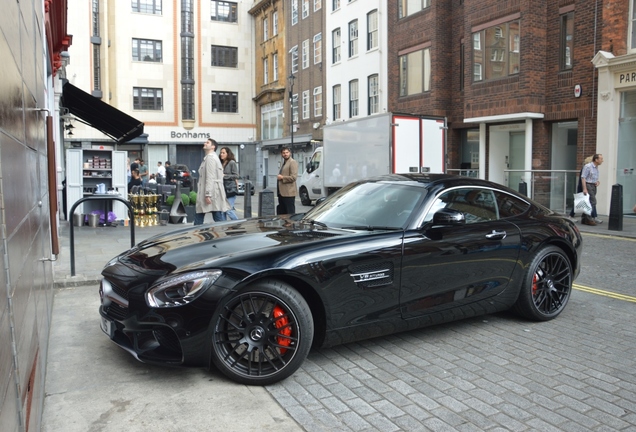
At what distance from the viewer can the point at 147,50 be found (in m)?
44.7

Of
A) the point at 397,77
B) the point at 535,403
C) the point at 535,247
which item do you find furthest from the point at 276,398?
the point at 397,77

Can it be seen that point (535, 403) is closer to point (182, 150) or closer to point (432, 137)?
point (432, 137)

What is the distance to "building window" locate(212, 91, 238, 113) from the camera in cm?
4759

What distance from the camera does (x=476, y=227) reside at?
204 inches

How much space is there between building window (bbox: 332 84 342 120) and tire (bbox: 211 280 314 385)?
94.8ft

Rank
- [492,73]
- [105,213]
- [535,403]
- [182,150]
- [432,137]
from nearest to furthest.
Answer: [535,403] → [105,213] → [432,137] → [492,73] → [182,150]

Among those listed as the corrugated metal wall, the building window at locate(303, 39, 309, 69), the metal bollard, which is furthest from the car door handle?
the building window at locate(303, 39, 309, 69)

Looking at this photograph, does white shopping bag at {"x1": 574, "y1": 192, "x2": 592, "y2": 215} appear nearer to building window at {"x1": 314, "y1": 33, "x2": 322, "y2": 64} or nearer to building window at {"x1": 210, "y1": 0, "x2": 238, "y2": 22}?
building window at {"x1": 314, "y1": 33, "x2": 322, "y2": 64}

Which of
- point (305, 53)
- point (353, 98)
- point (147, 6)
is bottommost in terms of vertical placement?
point (353, 98)

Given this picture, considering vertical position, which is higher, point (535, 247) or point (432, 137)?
point (432, 137)

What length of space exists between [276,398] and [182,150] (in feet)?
147

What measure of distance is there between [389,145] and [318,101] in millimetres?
20311

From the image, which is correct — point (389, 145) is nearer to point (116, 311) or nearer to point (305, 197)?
point (305, 197)

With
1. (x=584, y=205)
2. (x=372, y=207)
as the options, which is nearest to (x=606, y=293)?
(x=372, y=207)
